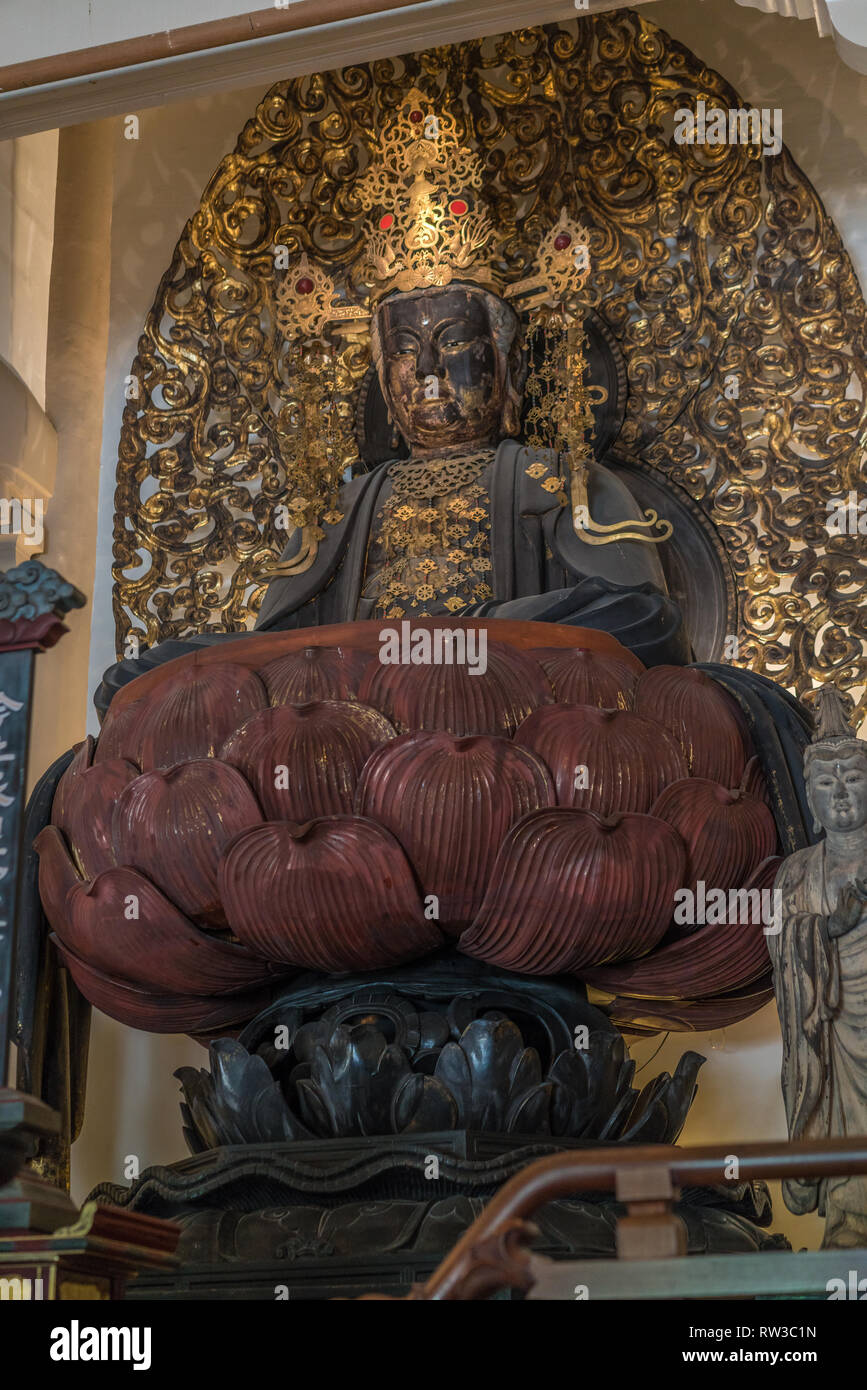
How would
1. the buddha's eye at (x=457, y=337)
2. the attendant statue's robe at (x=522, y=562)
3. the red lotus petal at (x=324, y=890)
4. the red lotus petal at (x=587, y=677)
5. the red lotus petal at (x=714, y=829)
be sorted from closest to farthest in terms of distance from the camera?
the red lotus petal at (x=324, y=890) < the red lotus petal at (x=714, y=829) < the red lotus petal at (x=587, y=677) < the attendant statue's robe at (x=522, y=562) < the buddha's eye at (x=457, y=337)

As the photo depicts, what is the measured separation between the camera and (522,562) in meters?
4.68

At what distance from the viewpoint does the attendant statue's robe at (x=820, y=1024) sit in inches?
136

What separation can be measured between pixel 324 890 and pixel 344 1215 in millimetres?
611

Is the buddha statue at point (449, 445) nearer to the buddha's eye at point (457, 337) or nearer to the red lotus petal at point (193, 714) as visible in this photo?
the buddha's eye at point (457, 337)

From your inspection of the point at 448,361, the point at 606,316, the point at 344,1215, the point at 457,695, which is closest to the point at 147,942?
the point at 344,1215

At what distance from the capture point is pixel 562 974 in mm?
3885

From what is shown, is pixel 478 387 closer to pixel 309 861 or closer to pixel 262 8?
pixel 262 8

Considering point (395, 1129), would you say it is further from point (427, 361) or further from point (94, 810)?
point (427, 361)

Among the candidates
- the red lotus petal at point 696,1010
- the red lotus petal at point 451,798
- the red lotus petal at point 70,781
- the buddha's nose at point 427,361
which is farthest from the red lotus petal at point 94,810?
the buddha's nose at point 427,361

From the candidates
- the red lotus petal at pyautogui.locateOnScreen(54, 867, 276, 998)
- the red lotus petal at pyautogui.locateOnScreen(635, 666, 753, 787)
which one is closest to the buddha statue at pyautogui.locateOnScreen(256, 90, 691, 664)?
the red lotus petal at pyautogui.locateOnScreen(635, 666, 753, 787)

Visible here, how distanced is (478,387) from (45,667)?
1.49 metres

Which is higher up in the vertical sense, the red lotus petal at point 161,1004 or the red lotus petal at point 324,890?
the red lotus petal at point 324,890

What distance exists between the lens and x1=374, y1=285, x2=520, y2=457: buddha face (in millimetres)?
4914

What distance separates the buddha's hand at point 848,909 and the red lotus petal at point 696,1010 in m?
0.54
